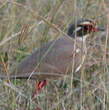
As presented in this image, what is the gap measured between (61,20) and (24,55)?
144 cm

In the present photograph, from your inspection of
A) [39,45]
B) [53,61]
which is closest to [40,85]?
[53,61]

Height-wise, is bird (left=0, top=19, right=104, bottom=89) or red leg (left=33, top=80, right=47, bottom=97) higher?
bird (left=0, top=19, right=104, bottom=89)

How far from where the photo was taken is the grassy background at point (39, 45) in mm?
4223

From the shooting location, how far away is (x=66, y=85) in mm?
5496

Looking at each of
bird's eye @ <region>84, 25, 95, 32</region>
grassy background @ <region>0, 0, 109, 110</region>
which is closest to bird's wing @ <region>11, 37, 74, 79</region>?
grassy background @ <region>0, 0, 109, 110</region>

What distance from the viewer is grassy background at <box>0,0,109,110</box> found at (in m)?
4.22

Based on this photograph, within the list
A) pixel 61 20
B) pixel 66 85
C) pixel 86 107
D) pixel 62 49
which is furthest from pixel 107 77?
pixel 61 20

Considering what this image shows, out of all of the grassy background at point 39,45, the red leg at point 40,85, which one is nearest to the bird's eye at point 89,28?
the grassy background at point 39,45

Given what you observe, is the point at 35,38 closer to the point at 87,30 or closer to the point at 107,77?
the point at 87,30

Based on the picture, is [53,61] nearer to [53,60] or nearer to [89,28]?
[53,60]

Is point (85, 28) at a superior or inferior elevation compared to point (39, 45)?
superior

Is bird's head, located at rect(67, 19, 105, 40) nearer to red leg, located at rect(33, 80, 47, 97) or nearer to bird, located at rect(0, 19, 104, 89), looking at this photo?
bird, located at rect(0, 19, 104, 89)

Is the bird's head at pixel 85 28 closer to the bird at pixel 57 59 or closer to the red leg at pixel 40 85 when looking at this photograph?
the bird at pixel 57 59

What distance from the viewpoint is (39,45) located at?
242 inches
